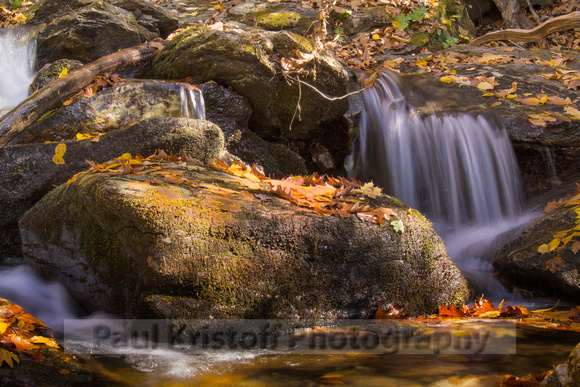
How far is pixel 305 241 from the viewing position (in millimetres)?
2945

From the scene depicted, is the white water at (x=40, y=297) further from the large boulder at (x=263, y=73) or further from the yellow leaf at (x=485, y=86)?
the yellow leaf at (x=485, y=86)

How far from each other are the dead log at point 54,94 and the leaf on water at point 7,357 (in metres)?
3.08

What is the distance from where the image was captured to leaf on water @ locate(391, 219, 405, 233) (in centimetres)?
325

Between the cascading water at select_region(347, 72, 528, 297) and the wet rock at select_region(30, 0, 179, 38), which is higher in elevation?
the wet rock at select_region(30, 0, 179, 38)

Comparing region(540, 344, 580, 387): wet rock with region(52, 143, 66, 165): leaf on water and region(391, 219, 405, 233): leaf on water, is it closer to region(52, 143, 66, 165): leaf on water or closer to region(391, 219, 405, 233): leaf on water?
region(391, 219, 405, 233): leaf on water

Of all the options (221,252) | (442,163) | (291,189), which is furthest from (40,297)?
(442,163)

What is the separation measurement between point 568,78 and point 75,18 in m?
8.18

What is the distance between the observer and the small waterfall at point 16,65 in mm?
7056

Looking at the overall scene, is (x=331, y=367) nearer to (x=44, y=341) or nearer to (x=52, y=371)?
(x=52, y=371)

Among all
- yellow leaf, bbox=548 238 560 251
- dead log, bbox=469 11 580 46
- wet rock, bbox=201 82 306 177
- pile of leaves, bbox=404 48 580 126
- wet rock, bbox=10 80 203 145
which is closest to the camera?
yellow leaf, bbox=548 238 560 251

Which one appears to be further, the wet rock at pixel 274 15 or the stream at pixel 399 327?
the wet rock at pixel 274 15

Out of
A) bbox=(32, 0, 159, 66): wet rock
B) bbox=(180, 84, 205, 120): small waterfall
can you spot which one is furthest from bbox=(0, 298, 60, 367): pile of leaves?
bbox=(32, 0, 159, 66): wet rock

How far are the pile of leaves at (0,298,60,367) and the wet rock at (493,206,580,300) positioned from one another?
13.1 feet

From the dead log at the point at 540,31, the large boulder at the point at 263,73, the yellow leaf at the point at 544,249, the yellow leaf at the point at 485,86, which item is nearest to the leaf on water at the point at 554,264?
the yellow leaf at the point at 544,249
